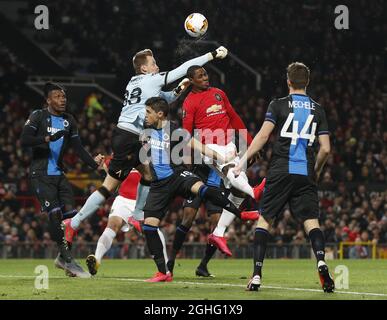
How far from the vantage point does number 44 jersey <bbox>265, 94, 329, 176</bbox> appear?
410 inches

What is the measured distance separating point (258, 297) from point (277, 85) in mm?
23458

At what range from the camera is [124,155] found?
42.0ft

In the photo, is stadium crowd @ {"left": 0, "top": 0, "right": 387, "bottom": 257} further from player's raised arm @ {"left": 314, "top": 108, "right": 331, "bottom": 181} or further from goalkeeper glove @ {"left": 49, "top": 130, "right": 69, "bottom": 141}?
player's raised arm @ {"left": 314, "top": 108, "right": 331, "bottom": 181}

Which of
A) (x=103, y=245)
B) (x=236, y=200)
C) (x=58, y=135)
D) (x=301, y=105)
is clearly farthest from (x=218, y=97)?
(x=301, y=105)

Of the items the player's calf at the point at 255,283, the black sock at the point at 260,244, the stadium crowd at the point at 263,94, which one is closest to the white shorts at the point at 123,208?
the black sock at the point at 260,244

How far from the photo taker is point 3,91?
31.8 meters

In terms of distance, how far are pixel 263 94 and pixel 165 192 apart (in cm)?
2107

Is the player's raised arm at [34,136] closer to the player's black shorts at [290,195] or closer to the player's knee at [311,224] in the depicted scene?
the player's black shorts at [290,195]

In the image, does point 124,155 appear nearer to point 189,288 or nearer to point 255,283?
point 189,288

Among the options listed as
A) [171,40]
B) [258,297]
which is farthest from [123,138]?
[171,40]

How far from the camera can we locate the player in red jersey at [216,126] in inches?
523

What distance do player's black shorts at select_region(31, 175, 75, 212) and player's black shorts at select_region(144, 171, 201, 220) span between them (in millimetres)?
1676
